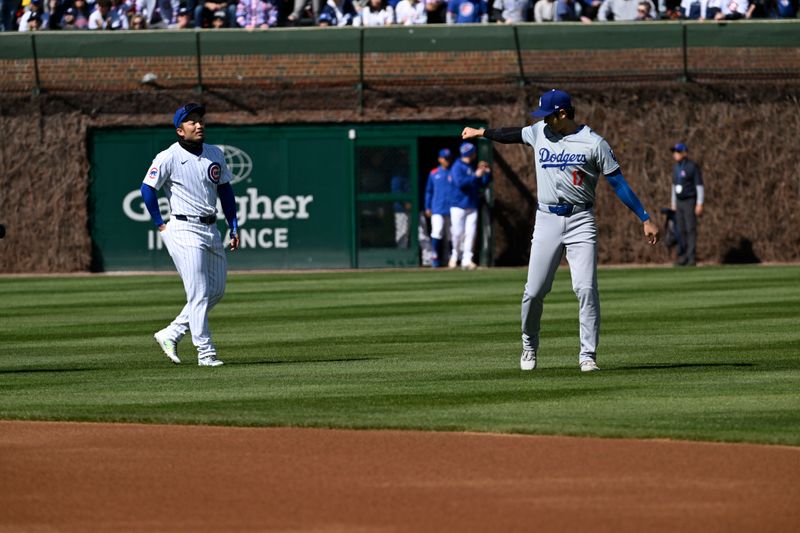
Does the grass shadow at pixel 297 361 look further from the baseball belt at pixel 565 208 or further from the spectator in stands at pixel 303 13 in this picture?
the spectator in stands at pixel 303 13

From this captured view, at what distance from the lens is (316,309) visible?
1902 centimetres

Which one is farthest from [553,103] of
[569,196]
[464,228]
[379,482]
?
[464,228]

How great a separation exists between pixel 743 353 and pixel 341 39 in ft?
58.4

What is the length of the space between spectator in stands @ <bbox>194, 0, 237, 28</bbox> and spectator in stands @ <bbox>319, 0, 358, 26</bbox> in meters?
1.74

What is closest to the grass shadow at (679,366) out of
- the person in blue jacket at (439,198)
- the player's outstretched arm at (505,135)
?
the player's outstretched arm at (505,135)

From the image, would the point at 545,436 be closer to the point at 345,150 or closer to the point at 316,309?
the point at 316,309

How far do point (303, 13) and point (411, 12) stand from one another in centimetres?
217

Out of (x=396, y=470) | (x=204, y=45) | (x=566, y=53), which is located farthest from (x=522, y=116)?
(x=396, y=470)

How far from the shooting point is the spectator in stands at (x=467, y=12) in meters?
30.2

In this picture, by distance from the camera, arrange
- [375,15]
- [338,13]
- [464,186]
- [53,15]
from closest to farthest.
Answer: [464,186], [375,15], [338,13], [53,15]

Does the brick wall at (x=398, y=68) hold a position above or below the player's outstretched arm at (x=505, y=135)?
above

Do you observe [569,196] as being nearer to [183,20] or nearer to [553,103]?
[553,103]

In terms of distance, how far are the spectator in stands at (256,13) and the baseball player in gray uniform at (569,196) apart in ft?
63.3

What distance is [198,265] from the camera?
40.5 ft
